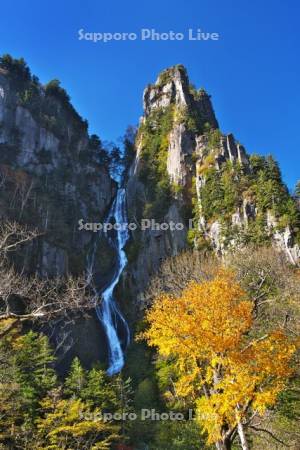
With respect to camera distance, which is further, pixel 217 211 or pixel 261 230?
pixel 217 211

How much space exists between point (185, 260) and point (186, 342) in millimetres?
27092

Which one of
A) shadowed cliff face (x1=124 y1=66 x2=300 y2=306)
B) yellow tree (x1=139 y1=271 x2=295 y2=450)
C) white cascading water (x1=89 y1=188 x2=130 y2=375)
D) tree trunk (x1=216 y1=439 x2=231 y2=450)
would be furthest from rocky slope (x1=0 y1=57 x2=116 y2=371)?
tree trunk (x1=216 y1=439 x2=231 y2=450)

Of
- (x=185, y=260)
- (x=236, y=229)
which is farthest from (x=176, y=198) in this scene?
(x=185, y=260)

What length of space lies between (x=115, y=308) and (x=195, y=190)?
20001 millimetres

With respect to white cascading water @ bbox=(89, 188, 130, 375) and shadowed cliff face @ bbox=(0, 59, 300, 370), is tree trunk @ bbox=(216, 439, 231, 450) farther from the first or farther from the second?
shadowed cliff face @ bbox=(0, 59, 300, 370)

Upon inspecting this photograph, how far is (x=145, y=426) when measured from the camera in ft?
83.0

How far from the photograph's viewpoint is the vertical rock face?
163 ft

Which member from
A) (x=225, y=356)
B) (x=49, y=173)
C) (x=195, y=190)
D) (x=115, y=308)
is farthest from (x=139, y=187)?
(x=225, y=356)

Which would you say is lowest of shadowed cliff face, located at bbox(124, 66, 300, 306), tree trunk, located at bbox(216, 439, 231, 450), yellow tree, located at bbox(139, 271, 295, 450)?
tree trunk, located at bbox(216, 439, 231, 450)

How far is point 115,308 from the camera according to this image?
46.4m

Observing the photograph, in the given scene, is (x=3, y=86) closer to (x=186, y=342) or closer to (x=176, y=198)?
(x=176, y=198)

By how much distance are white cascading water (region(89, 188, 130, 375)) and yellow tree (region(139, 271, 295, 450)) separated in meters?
25.5

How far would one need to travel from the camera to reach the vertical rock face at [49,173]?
4978 centimetres

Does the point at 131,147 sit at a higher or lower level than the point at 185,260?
higher
